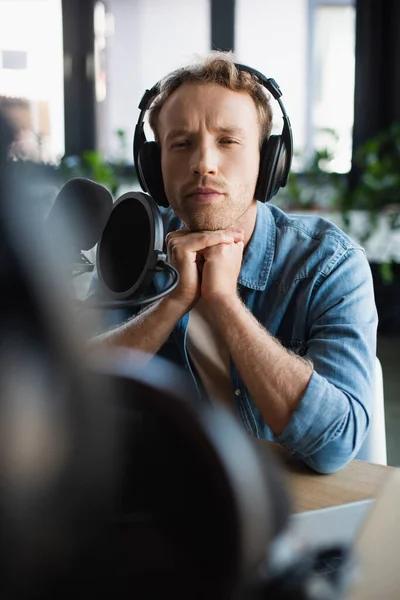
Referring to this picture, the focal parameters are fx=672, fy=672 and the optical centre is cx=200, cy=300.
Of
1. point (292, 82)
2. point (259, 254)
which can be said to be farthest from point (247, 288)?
point (292, 82)

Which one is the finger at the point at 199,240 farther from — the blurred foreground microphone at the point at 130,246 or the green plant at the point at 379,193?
the green plant at the point at 379,193

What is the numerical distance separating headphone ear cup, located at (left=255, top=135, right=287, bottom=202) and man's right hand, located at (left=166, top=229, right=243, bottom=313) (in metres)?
0.14

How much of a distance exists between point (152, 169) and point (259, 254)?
0.27 m

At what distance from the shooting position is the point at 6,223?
0.33m

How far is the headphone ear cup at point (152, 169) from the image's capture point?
134 centimetres

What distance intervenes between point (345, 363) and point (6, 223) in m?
0.79

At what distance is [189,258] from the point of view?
45.3 inches

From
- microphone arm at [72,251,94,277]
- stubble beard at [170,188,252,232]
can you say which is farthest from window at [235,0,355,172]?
microphone arm at [72,251,94,277]

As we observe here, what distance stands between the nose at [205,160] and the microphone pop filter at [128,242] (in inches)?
11.9

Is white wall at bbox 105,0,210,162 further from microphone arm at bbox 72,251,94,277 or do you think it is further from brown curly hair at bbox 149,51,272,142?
microphone arm at bbox 72,251,94,277

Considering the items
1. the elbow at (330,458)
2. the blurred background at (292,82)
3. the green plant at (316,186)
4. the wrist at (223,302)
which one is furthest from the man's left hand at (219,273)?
the green plant at (316,186)

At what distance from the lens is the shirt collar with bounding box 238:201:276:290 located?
4.19ft

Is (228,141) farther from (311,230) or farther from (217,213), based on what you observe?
(311,230)

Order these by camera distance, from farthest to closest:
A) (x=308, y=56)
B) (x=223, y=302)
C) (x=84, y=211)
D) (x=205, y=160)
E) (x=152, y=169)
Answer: (x=308, y=56) → (x=152, y=169) → (x=205, y=160) → (x=223, y=302) → (x=84, y=211)
